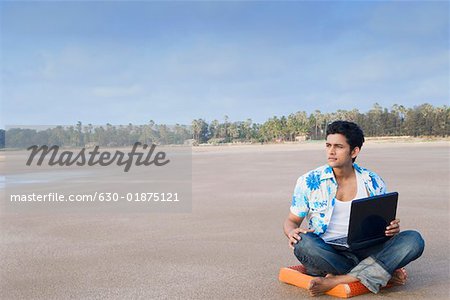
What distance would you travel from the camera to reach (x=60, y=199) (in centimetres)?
1027

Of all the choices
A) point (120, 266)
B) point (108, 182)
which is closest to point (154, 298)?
point (120, 266)

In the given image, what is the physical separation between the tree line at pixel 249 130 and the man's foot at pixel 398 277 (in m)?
19.9

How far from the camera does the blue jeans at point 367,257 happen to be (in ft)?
12.0

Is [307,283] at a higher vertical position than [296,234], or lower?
lower

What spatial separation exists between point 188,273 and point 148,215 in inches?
A: 140

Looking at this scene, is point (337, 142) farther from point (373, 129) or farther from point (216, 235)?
point (373, 129)

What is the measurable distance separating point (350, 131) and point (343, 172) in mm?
316

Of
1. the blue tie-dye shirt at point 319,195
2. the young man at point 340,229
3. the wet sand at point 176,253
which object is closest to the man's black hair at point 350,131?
the young man at point 340,229

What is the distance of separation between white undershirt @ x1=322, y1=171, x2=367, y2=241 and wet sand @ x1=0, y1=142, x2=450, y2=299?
1.62 ft

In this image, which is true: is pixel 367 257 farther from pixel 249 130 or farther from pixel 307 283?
pixel 249 130

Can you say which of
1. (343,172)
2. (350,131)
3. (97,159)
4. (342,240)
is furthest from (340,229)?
(97,159)

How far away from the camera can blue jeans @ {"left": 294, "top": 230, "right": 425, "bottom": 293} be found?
3.65 meters

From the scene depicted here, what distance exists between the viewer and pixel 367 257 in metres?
3.76

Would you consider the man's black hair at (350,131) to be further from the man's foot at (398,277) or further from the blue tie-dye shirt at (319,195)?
the man's foot at (398,277)
